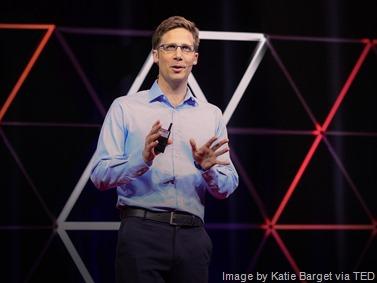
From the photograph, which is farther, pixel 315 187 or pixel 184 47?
pixel 315 187

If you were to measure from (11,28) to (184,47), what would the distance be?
1294 mm

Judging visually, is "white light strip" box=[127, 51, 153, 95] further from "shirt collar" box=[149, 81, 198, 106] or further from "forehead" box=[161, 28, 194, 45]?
"forehead" box=[161, 28, 194, 45]

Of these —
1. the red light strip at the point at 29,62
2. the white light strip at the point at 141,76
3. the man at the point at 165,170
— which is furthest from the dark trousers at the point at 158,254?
the red light strip at the point at 29,62

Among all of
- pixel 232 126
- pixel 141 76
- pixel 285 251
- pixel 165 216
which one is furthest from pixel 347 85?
pixel 165 216

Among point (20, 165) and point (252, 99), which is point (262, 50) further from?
point (20, 165)

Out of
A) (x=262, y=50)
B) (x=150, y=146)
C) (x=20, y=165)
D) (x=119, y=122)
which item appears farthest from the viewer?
(x=262, y=50)

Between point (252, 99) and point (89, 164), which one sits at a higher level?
point (252, 99)

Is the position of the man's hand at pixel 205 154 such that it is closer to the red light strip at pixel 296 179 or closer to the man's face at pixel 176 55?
the man's face at pixel 176 55

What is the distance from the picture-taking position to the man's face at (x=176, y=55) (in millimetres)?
2779

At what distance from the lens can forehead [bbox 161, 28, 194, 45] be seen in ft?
9.20

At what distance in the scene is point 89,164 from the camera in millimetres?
3596

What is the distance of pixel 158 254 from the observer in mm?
2523

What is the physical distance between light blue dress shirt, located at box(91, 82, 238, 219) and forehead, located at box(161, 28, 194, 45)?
9.3 inches

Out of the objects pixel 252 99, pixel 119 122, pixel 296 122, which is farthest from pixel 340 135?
pixel 119 122
